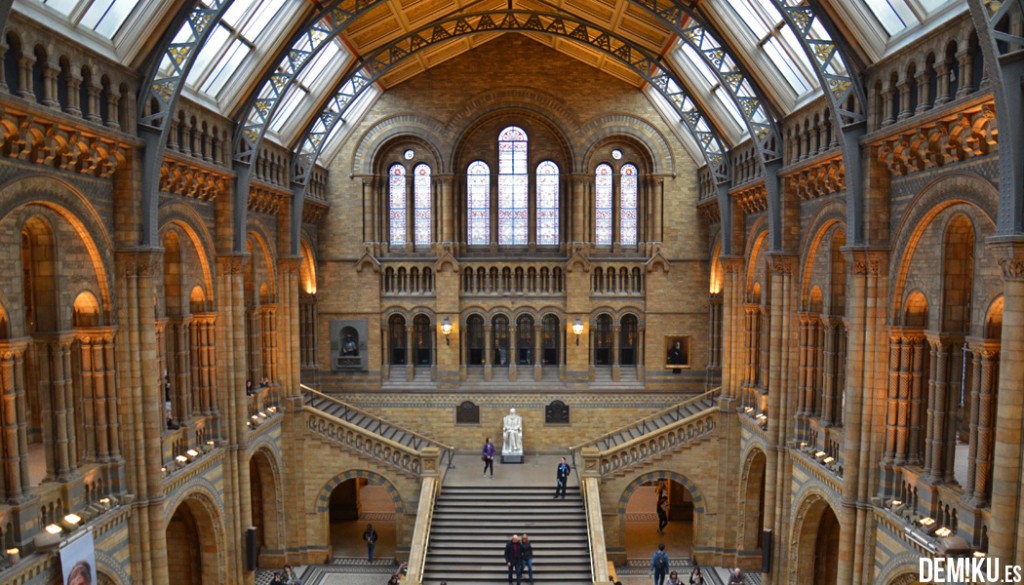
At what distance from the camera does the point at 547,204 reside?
97.2ft

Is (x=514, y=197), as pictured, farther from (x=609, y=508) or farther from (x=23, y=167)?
(x=23, y=167)

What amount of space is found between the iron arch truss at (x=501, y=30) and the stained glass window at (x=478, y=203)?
19.8 ft

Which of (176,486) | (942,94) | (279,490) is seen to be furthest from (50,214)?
(942,94)

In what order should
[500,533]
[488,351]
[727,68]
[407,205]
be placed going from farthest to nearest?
[407,205] → [488,351] → [500,533] → [727,68]

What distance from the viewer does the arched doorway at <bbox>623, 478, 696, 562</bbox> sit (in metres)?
25.7

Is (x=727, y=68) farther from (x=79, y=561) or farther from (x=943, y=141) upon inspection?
(x=79, y=561)

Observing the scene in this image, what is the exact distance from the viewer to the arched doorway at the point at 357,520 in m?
25.5

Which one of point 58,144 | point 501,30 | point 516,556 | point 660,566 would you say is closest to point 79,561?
point 58,144

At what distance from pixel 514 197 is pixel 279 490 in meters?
14.6

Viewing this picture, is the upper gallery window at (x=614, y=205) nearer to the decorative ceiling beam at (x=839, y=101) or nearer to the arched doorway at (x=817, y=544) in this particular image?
the arched doorway at (x=817, y=544)

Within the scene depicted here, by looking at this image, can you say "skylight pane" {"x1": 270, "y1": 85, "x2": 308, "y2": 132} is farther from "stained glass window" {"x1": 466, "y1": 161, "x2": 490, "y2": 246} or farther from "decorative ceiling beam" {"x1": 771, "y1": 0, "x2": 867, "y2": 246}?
"decorative ceiling beam" {"x1": 771, "y1": 0, "x2": 867, "y2": 246}

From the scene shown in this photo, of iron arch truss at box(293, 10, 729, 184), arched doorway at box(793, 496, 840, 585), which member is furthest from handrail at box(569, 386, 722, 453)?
iron arch truss at box(293, 10, 729, 184)

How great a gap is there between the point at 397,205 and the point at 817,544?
1983cm

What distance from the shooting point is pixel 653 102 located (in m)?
28.2
